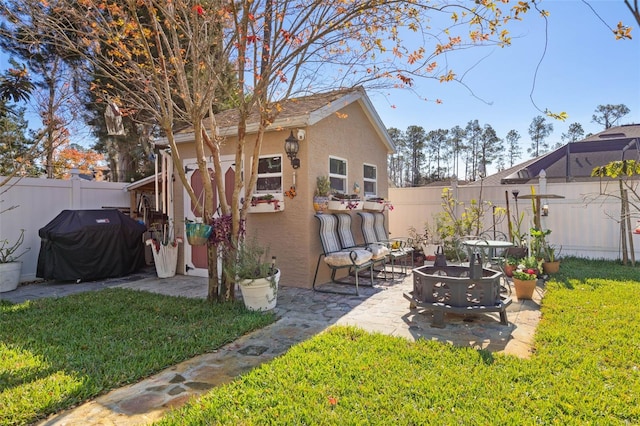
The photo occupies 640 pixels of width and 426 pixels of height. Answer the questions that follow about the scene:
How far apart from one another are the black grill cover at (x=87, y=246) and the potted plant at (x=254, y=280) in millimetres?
4087

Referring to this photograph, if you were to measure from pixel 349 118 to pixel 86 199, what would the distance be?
6472mm

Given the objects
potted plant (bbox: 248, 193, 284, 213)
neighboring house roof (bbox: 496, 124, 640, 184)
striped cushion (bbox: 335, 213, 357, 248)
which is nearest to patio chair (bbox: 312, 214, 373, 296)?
striped cushion (bbox: 335, 213, 357, 248)

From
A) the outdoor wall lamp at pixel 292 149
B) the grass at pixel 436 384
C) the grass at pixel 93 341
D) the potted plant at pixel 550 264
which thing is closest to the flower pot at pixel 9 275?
the grass at pixel 93 341

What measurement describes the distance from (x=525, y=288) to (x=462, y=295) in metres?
1.77

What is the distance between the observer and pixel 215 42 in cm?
516

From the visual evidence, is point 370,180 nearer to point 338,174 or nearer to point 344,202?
point 338,174

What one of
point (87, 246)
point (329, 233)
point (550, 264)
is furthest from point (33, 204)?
point (550, 264)

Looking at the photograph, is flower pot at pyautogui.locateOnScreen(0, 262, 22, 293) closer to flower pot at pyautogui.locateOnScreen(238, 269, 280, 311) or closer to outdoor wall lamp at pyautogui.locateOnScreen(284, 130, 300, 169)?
flower pot at pyautogui.locateOnScreen(238, 269, 280, 311)

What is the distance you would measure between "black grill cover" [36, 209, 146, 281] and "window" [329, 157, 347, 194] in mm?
4683

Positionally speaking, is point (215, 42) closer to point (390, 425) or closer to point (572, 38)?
point (572, 38)

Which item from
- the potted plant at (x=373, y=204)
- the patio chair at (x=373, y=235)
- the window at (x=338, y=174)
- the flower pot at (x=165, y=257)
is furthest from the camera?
the potted plant at (x=373, y=204)

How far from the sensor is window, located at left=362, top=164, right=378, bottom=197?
8930 millimetres

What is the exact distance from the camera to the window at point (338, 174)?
7.52 m

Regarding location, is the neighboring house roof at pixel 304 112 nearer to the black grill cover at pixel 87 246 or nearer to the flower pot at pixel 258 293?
the black grill cover at pixel 87 246
